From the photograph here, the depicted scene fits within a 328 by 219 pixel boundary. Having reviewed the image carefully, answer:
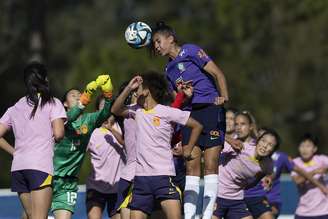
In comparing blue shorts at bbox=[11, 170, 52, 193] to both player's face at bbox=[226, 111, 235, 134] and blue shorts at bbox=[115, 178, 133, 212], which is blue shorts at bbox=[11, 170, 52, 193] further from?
player's face at bbox=[226, 111, 235, 134]

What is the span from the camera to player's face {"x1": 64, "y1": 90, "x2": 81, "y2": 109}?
13.5 meters

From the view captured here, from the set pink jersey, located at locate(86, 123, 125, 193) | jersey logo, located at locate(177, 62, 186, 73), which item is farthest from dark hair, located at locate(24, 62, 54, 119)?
pink jersey, located at locate(86, 123, 125, 193)

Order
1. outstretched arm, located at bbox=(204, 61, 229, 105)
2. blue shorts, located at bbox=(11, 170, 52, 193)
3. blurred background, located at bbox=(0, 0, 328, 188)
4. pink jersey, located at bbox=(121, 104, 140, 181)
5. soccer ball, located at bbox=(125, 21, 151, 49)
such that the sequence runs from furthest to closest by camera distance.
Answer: blurred background, located at bbox=(0, 0, 328, 188)
pink jersey, located at bbox=(121, 104, 140, 181)
soccer ball, located at bbox=(125, 21, 151, 49)
outstretched arm, located at bbox=(204, 61, 229, 105)
blue shorts, located at bbox=(11, 170, 52, 193)

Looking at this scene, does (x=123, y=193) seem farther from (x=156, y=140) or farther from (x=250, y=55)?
(x=250, y=55)

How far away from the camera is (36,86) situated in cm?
1212

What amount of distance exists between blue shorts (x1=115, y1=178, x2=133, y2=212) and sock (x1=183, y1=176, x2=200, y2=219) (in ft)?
2.29

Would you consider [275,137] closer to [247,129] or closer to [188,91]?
[247,129]

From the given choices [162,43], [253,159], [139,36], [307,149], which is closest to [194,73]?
[162,43]

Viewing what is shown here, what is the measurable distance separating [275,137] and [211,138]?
6.46 feet

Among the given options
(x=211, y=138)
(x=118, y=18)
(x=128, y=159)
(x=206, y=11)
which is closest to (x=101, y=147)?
(x=128, y=159)

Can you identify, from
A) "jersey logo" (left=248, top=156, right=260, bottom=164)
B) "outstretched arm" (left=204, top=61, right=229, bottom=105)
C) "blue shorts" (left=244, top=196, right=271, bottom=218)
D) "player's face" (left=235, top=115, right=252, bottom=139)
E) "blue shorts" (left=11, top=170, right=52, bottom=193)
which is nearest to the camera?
"blue shorts" (left=11, top=170, right=52, bottom=193)

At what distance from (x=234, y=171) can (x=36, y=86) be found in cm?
316

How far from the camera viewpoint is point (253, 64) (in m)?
39.6

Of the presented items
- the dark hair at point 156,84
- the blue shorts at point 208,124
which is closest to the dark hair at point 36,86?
the dark hair at point 156,84
